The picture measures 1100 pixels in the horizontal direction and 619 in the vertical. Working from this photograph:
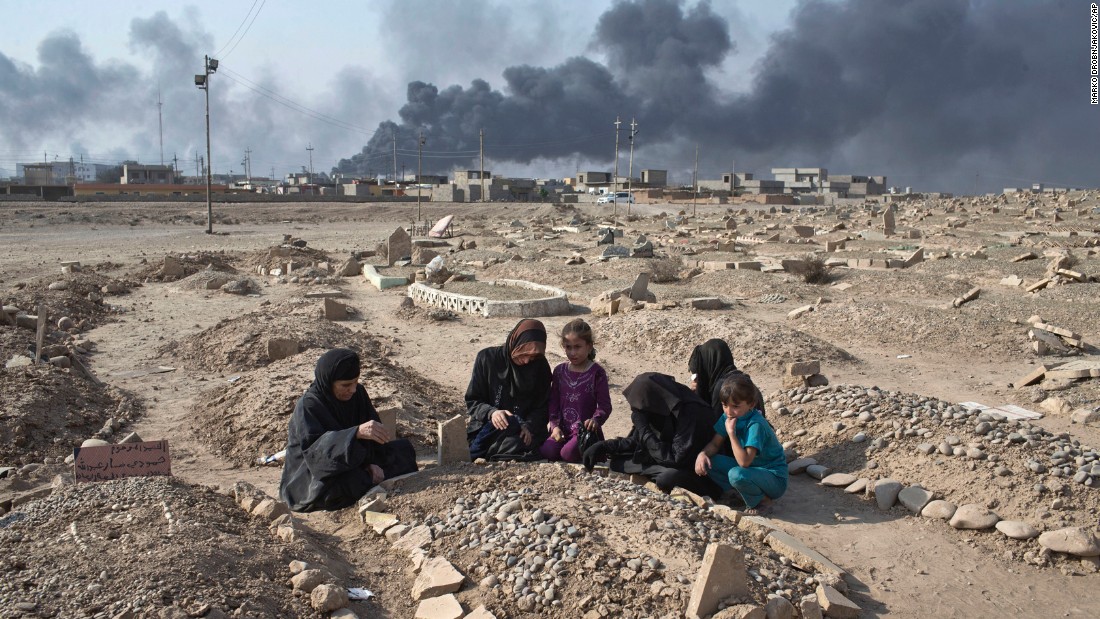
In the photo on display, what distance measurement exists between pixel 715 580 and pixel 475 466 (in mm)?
2078

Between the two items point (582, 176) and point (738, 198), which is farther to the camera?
point (582, 176)

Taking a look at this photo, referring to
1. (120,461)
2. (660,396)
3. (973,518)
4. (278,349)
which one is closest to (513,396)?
(660,396)

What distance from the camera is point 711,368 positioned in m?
6.09

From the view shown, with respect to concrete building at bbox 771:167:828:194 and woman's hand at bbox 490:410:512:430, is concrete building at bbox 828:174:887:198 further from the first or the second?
woman's hand at bbox 490:410:512:430

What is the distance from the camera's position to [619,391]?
8898mm

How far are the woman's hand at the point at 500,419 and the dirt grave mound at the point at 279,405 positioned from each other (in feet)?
3.34

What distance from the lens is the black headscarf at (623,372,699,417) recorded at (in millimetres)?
5547

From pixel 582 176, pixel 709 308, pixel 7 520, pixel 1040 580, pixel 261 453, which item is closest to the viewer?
pixel 7 520

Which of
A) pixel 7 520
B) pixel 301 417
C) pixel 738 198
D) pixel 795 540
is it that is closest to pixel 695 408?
pixel 795 540

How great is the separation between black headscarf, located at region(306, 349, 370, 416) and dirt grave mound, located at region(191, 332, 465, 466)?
133 centimetres

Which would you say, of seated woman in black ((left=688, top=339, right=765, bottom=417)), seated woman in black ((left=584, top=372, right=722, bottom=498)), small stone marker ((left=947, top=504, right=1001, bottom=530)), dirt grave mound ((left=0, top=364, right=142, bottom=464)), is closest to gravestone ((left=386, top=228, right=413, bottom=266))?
dirt grave mound ((left=0, top=364, right=142, bottom=464))

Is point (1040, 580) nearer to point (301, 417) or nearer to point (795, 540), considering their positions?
point (795, 540)

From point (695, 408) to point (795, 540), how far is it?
119cm

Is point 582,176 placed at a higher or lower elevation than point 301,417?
higher
